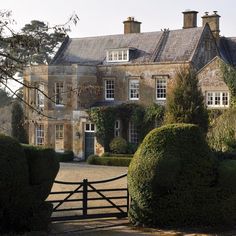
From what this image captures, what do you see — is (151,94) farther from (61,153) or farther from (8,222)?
(8,222)

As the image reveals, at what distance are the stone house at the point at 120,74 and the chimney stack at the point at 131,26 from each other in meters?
2.29

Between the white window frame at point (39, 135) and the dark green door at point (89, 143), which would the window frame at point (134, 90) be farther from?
the white window frame at point (39, 135)

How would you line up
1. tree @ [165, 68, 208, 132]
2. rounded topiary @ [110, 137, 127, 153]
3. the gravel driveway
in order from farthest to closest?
1. rounded topiary @ [110, 137, 127, 153]
2. tree @ [165, 68, 208, 132]
3. the gravel driveway

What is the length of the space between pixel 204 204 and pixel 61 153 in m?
25.8

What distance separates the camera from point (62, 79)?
3950cm

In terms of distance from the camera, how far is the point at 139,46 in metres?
40.8

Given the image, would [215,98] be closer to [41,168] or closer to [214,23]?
[214,23]

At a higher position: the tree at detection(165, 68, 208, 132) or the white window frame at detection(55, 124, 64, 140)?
the tree at detection(165, 68, 208, 132)

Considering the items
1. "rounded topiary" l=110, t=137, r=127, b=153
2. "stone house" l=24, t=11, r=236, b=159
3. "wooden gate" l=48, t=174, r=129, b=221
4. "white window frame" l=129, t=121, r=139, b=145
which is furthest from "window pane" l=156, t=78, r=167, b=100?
"wooden gate" l=48, t=174, r=129, b=221

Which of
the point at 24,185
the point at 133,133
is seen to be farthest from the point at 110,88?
the point at 24,185

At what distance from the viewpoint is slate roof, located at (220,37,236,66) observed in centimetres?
4109

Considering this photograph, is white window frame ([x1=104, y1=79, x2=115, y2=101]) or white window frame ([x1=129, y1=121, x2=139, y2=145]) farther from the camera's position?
white window frame ([x1=104, y1=79, x2=115, y2=101])

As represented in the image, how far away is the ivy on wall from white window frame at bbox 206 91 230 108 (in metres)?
3.29

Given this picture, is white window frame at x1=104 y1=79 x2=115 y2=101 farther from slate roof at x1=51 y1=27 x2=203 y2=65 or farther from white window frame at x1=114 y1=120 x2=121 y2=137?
white window frame at x1=114 y1=120 x2=121 y2=137
